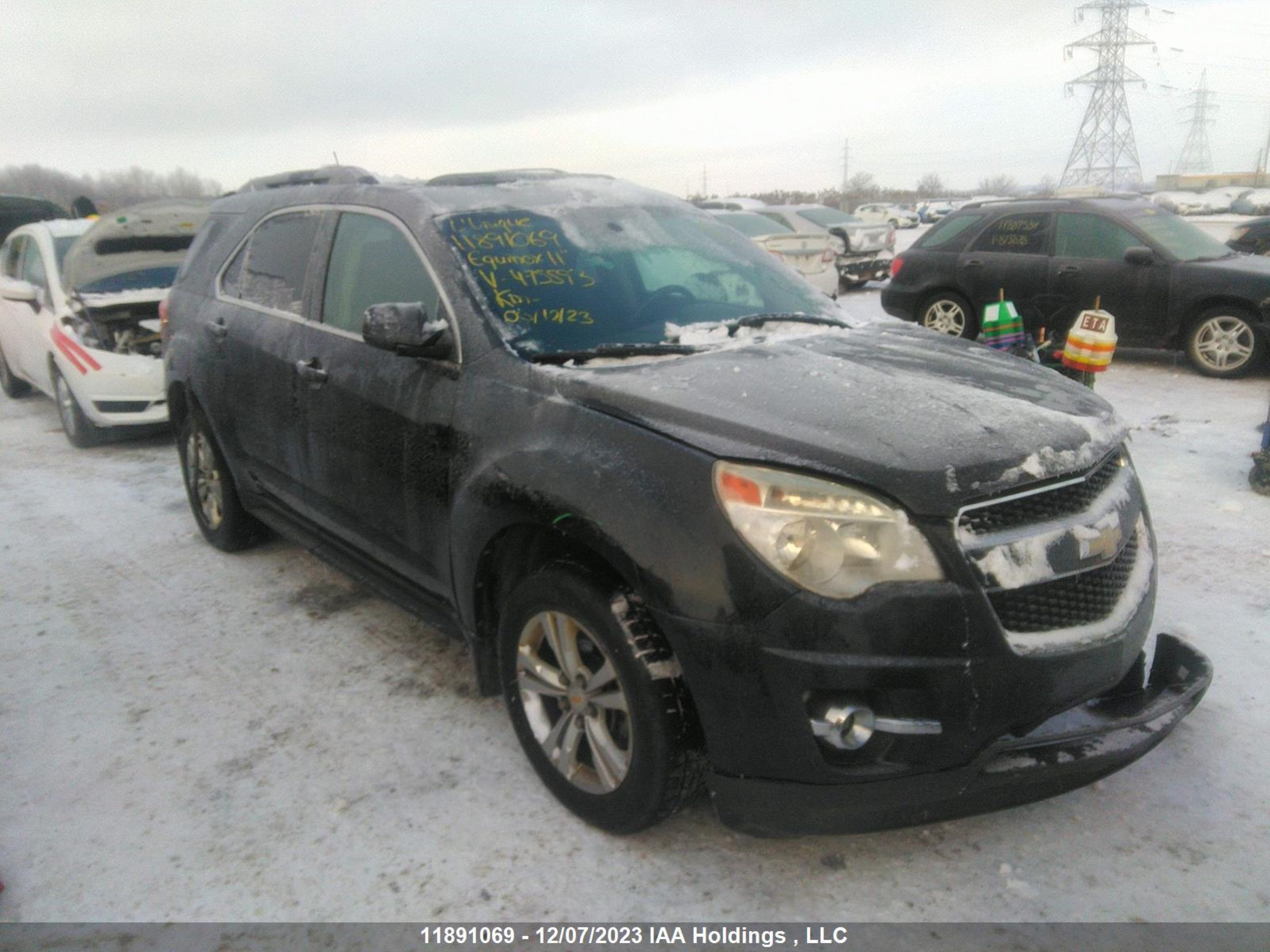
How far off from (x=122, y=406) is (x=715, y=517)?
20.9 ft

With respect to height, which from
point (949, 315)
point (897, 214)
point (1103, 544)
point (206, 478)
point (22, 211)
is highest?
point (22, 211)

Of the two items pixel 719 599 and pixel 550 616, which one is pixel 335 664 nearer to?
pixel 550 616

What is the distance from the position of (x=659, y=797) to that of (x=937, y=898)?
73cm

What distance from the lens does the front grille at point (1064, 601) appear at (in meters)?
2.14

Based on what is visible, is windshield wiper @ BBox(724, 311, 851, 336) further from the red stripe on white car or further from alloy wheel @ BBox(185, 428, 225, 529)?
the red stripe on white car

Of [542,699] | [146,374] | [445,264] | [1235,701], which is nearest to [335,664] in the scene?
[542,699]

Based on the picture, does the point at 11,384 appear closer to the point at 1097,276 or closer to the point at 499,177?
the point at 499,177

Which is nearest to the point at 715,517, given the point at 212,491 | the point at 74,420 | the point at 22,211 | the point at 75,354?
the point at 212,491

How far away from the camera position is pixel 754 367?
2.74m

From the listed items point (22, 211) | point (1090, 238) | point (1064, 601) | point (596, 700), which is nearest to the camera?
point (1064, 601)

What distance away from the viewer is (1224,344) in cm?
823

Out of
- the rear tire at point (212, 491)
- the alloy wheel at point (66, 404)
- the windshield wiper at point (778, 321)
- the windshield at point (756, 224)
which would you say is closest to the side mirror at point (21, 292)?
the alloy wheel at point (66, 404)

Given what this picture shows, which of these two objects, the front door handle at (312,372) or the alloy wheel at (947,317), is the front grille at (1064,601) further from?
the alloy wheel at (947,317)

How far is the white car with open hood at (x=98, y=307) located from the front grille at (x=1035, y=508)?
632cm
